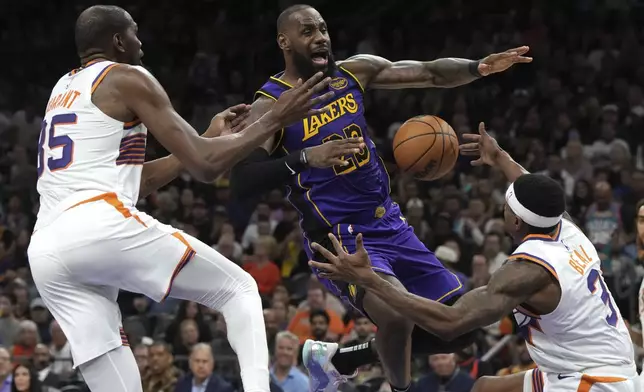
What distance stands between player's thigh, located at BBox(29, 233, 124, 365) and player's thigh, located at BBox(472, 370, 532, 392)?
7.11ft

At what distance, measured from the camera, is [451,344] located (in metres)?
6.60

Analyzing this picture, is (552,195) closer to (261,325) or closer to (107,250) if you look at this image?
(261,325)

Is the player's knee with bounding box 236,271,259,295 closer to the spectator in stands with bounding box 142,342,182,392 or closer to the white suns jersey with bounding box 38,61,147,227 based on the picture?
the white suns jersey with bounding box 38,61,147,227

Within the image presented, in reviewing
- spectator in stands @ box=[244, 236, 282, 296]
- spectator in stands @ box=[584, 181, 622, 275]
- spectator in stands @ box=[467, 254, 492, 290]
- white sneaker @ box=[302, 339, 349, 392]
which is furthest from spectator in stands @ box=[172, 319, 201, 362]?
spectator in stands @ box=[584, 181, 622, 275]

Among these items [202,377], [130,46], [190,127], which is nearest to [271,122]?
[190,127]

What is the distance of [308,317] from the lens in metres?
10.7

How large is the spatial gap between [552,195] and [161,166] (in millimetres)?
2127

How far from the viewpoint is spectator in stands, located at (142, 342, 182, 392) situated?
939 cm

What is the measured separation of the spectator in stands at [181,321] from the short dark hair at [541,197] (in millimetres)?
5725

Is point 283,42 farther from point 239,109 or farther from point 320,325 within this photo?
point 320,325

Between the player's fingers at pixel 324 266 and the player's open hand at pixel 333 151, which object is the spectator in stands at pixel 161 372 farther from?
the player's fingers at pixel 324 266

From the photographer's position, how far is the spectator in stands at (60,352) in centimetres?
994

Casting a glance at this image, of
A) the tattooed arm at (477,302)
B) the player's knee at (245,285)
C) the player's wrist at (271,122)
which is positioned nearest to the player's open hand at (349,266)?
the tattooed arm at (477,302)

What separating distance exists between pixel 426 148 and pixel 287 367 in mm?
3247
